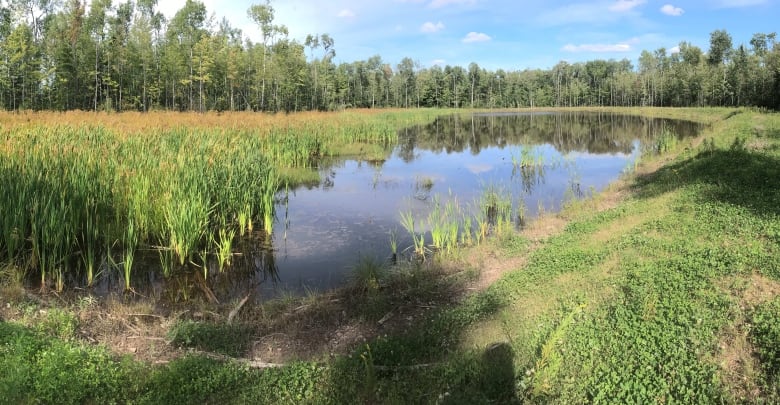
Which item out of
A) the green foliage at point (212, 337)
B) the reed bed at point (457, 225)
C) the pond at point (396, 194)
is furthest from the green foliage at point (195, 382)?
the reed bed at point (457, 225)

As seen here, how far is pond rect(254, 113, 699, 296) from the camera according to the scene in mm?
8711

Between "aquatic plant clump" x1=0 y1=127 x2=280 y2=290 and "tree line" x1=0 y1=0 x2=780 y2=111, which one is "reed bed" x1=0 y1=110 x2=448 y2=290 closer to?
"aquatic plant clump" x1=0 y1=127 x2=280 y2=290

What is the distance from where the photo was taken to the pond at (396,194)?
8.71m

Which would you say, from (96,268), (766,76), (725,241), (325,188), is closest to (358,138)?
(325,188)

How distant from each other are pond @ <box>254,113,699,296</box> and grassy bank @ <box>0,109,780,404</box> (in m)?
2.94

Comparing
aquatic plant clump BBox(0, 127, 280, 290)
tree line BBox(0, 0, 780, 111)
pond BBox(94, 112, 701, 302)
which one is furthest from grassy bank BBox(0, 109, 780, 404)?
tree line BBox(0, 0, 780, 111)

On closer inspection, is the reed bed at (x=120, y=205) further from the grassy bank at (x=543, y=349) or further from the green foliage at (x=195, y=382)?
the green foliage at (x=195, y=382)

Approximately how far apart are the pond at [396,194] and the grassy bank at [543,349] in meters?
2.94

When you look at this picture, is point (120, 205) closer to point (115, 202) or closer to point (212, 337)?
point (115, 202)

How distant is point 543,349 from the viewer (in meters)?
4.00

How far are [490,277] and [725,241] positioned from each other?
9.17 ft

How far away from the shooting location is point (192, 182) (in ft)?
28.4

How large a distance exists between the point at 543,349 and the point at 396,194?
10.4m

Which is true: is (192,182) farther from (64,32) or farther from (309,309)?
(64,32)
